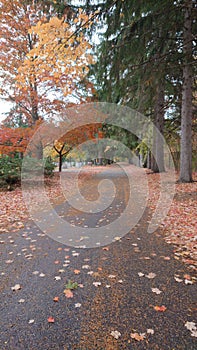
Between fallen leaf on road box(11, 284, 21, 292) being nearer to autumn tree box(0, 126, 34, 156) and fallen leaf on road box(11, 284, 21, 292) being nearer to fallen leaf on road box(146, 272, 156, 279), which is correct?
fallen leaf on road box(146, 272, 156, 279)

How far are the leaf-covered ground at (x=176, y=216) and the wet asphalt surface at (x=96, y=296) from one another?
261 millimetres

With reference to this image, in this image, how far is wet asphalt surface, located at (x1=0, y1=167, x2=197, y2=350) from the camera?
5.45 feet

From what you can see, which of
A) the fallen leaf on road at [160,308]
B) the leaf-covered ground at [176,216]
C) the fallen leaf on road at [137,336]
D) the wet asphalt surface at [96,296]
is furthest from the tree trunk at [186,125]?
the fallen leaf on road at [137,336]

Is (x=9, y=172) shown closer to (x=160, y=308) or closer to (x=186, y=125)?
(x=186, y=125)

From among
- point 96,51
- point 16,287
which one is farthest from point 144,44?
point 16,287

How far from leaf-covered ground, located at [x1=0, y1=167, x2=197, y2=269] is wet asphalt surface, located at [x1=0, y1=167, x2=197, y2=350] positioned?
0.86 ft

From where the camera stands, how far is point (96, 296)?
2164 mm

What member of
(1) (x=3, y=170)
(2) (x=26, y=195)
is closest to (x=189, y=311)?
(2) (x=26, y=195)

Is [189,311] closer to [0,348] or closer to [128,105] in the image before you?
[0,348]

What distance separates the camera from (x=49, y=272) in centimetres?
262

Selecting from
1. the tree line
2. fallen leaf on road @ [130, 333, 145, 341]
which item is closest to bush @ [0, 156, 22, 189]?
the tree line

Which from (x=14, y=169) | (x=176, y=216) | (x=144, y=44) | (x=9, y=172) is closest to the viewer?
(x=176, y=216)

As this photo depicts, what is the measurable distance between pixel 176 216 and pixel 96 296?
10.4ft

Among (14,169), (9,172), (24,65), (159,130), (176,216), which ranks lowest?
(176,216)
